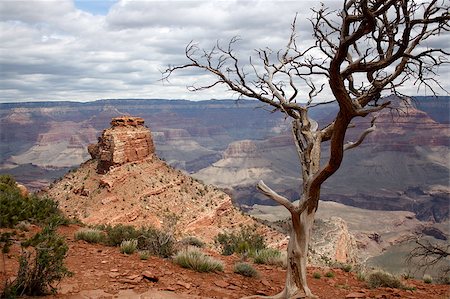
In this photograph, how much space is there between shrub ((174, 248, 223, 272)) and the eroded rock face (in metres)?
28.4

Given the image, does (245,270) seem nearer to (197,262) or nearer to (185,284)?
(197,262)

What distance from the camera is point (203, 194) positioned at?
3994cm

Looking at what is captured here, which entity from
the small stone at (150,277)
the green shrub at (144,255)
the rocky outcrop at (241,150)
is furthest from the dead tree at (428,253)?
the rocky outcrop at (241,150)

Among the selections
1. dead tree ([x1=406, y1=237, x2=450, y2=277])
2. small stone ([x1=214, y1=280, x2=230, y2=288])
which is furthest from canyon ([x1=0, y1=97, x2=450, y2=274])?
small stone ([x1=214, y1=280, x2=230, y2=288])

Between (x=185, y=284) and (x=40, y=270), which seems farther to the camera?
(x=185, y=284)

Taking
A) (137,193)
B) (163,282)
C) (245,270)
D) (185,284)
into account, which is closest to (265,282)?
(245,270)

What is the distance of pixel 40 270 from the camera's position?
641cm

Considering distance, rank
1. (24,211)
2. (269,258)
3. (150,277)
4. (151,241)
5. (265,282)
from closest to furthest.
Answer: (150,277)
(265,282)
(151,241)
(269,258)
(24,211)

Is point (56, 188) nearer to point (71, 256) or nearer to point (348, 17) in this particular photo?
point (71, 256)

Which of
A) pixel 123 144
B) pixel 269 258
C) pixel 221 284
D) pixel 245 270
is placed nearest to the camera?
pixel 221 284

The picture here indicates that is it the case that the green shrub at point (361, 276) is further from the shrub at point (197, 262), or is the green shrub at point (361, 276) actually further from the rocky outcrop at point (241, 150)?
the rocky outcrop at point (241, 150)

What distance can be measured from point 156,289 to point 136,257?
2.34 m

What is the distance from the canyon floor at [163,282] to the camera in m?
7.38

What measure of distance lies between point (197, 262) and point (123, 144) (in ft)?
96.3
